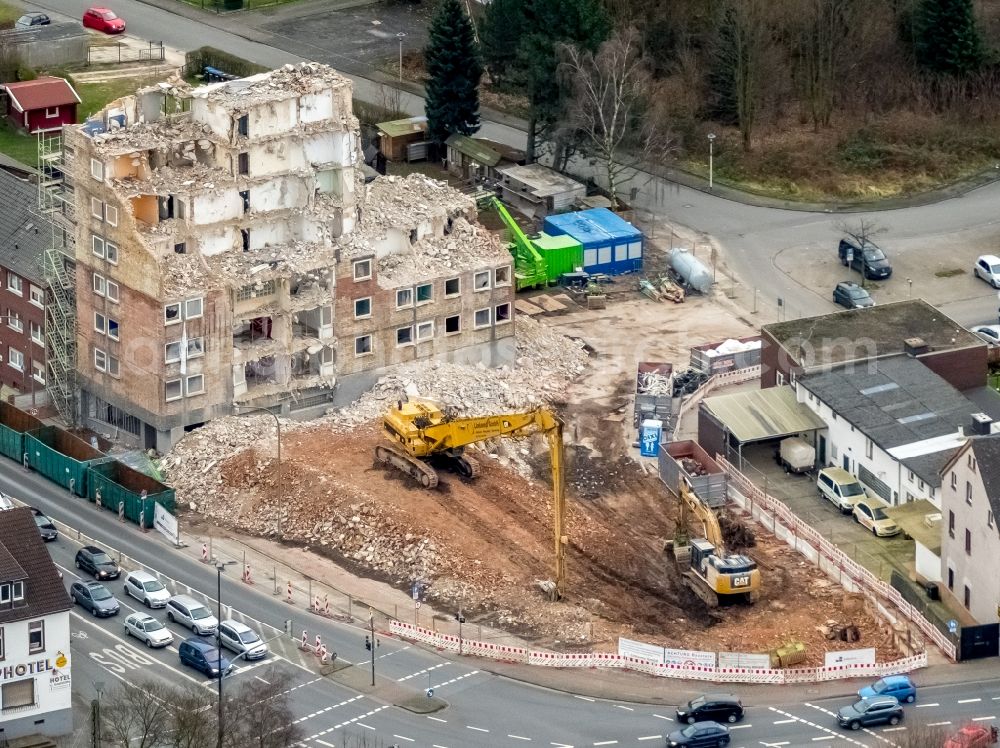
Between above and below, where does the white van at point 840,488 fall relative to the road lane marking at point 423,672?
above

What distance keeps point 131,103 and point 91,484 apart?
71.3 feet

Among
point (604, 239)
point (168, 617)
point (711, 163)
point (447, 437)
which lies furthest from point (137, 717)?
point (711, 163)

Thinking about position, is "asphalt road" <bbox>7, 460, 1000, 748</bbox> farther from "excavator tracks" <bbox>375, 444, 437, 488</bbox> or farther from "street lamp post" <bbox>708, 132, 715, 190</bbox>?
"street lamp post" <bbox>708, 132, 715, 190</bbox>

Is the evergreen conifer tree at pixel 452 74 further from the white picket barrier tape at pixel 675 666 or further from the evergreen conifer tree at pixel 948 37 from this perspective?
the white picket barrier tape at pixel 675 666

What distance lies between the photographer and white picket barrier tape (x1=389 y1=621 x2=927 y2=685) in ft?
414

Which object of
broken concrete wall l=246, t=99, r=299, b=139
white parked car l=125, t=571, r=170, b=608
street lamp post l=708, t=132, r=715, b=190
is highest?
broken concrete wall l=246, t=99, r=299, b=139

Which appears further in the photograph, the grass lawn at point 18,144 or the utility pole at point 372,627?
the grass lawn at point 18,144

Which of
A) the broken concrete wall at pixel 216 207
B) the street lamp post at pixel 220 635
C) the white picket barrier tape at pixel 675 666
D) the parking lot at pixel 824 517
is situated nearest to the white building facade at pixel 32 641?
the street lamp post at pixel 220 635

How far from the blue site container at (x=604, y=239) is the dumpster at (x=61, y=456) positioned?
4115cm

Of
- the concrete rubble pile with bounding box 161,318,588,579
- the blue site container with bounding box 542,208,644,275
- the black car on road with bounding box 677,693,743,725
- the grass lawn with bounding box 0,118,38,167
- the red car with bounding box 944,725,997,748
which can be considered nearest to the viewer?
the red car with bounding box 944,725,997,748

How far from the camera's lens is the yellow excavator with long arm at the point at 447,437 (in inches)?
5295

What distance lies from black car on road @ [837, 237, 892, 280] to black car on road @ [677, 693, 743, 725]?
59.0 meters

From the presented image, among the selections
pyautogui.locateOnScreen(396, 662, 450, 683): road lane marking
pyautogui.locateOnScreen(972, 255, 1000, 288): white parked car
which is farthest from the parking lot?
pyautogui.locateOnScreen(972, 255, 1000, 288): white parked car

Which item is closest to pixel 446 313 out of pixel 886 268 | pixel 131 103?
pixel 131 103
